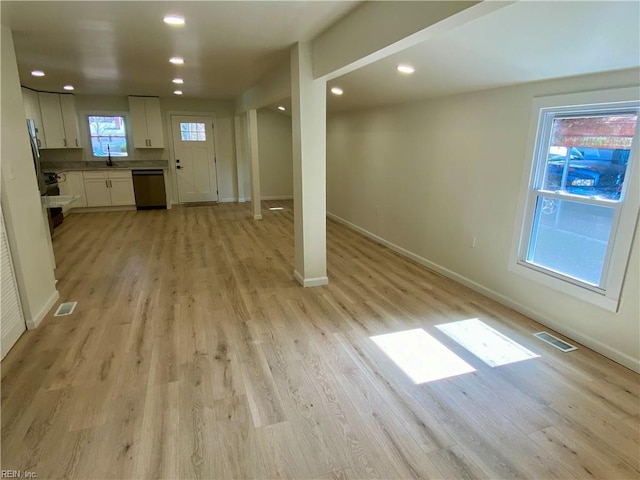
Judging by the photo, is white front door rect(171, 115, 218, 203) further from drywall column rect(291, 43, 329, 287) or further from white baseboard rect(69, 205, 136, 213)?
drywall column rect(291, 43, 329, 287)

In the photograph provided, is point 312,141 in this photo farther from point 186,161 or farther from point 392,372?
point 186,161

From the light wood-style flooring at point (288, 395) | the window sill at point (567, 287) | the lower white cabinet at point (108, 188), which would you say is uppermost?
the lower white cabinet at point (108, 188)

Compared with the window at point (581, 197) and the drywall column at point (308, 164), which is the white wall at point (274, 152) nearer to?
the drywall column at point (308, 164)

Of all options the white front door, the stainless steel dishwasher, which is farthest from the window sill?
the white front door

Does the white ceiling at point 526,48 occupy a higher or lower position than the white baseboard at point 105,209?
higher

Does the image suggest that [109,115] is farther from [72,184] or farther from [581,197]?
[581,197]

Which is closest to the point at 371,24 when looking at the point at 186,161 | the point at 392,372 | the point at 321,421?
the point at 392,372

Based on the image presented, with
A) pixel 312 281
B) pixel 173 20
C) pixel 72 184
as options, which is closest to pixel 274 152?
pixel 72 184

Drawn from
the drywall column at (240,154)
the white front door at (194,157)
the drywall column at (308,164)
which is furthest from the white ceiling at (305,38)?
the drywall column at (240,154)

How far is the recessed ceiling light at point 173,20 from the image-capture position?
2.63 m

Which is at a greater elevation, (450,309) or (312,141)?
(312,141)

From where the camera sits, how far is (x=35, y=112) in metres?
6.74

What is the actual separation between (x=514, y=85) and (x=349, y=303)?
7.88 ft

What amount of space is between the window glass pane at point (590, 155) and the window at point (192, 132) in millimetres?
7364
